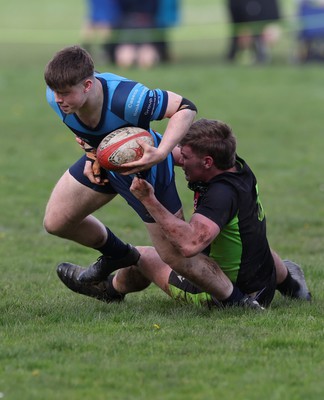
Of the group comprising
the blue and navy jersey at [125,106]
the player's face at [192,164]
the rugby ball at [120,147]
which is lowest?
the player's face at [192,164]

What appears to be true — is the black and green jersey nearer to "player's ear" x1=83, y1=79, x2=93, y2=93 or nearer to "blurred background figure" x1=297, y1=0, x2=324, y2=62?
"player's ear" x1=83, y1=79, x2=93, y2=93

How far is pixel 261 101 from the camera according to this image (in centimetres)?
1822

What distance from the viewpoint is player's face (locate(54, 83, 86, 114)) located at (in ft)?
18.9

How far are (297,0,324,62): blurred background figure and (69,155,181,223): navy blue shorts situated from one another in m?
15.8

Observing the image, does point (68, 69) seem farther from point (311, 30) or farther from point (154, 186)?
point (311, 30)

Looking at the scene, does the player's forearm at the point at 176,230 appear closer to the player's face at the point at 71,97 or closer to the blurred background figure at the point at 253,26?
the player's face at the point at 71,97

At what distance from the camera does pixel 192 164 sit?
6211mm

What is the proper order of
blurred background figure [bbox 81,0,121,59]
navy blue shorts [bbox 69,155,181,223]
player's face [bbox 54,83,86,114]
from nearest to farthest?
1. player's face [bbox 54,83,86,114]
2. navy blue shorts [bbox 69,155,181,223]
3. blurred background figure [bbox 81,0,121,59]

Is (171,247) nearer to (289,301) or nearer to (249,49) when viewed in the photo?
(289,301)

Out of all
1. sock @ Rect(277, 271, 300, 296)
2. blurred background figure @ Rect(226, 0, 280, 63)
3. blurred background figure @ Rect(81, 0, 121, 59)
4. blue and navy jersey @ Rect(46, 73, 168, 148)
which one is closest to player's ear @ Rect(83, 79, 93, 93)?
blue and navy jersey @ Rect(46, 73, 168, 148)

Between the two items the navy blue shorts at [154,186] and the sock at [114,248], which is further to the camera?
the sock at [114,248]

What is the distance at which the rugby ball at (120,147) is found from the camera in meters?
5.68

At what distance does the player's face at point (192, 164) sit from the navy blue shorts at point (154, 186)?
14cm


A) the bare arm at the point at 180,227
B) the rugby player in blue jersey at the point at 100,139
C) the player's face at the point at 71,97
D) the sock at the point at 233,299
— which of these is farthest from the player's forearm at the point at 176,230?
the player's face at the point at 71,97
